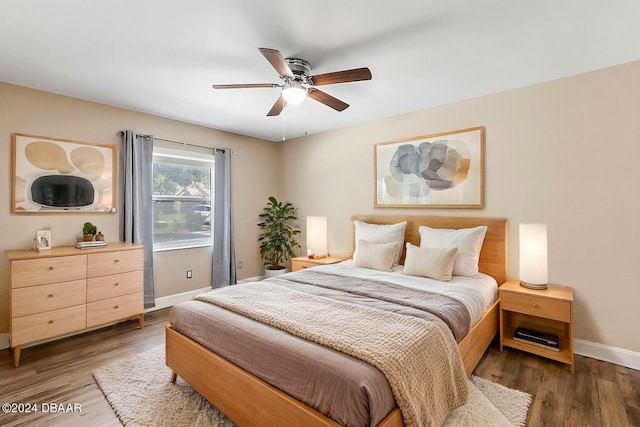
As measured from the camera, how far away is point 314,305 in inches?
80.7

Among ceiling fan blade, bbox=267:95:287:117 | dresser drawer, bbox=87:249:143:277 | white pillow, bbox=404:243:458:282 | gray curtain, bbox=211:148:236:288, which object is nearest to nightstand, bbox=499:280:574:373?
white pillow, bbox=404:243:458:282

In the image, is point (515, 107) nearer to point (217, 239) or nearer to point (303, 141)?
point (303, 141)

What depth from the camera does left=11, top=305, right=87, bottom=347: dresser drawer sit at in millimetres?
2506

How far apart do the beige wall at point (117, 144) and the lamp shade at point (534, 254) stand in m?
3.76

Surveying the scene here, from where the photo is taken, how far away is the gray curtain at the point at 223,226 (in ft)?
14.5

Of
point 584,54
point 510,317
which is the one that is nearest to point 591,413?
point 510,317

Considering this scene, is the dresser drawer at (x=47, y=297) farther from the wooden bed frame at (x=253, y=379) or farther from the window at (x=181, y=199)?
the wooden bed frame at (x=253, y=379)

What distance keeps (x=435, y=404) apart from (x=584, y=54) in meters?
2.79

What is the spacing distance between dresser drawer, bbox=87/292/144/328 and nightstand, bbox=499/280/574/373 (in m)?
3.71

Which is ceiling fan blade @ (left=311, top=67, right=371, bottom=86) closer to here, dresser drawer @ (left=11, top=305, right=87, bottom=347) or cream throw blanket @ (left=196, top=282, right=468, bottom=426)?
cream throw blanket @ (left=196, top=282, right=468, bottom=426)

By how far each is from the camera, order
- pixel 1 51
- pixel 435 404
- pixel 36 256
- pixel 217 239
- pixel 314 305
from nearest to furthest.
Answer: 1. pixel 435 404
2. pixel 314 305
3. pixel 1 51
4. pixel 36 256
5. pixel 217 239

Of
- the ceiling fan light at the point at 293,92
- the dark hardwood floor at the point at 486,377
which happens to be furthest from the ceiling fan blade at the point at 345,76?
the dark hardwood floor at the point at 486,377

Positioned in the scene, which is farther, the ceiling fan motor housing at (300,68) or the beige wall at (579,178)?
the beige wall at (579,178)

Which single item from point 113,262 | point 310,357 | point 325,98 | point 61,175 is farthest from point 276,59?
point 61,175
